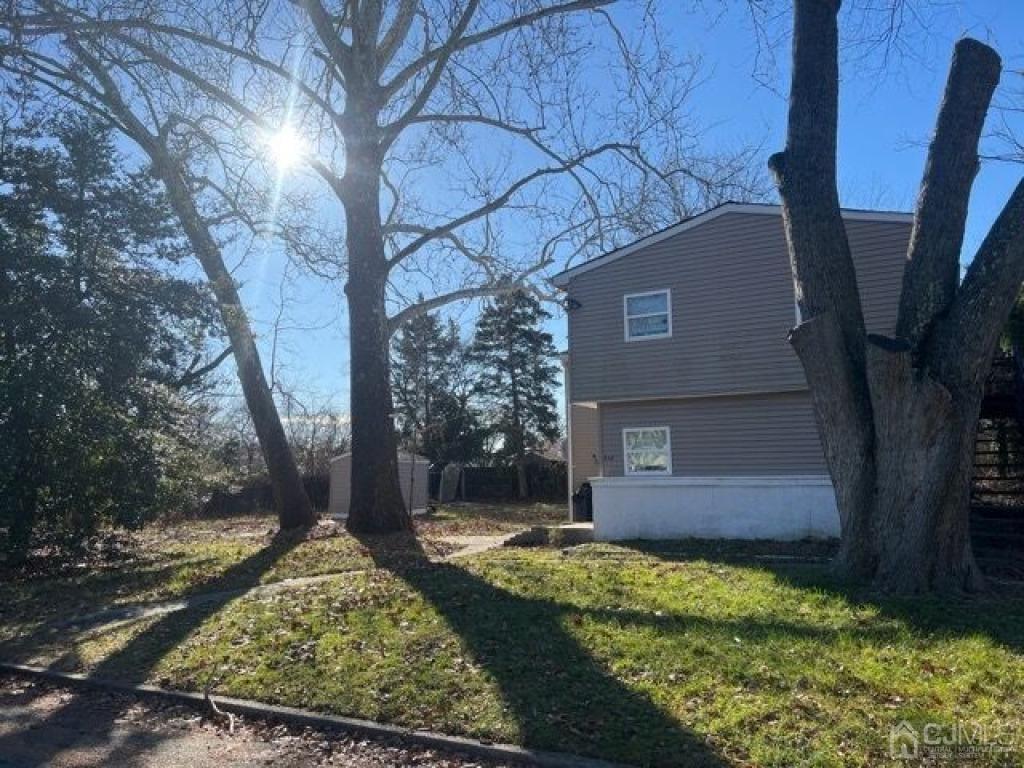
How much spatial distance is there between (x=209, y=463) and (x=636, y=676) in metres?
13.5

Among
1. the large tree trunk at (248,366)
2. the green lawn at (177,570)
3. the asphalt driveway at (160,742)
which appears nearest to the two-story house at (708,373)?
the green lawn at (177,570)

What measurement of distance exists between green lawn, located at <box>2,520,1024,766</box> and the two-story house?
5843mm

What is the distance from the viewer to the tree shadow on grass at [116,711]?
5.38 m

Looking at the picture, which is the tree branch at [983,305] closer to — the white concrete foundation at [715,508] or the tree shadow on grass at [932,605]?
the tree shadow on grass at [932,605]

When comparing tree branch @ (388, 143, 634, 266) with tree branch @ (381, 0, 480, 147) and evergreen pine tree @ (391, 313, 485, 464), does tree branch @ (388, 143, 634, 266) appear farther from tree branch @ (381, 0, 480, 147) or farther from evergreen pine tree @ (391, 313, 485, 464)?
evergreen pine tree @ (391, 313, 485, 464)

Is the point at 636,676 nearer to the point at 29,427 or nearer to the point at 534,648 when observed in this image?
the point at 534,648

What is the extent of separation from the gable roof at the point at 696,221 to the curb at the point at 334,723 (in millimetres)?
12840

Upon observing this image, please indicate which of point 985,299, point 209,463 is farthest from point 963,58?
point 209,463

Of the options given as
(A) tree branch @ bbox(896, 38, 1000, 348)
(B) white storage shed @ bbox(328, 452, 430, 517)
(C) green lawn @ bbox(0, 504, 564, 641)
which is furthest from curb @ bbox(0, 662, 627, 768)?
(B) white storage shed @ bbox(328, 452, 430, 517)

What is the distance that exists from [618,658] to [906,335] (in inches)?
173

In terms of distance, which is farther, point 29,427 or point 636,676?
point 29,427

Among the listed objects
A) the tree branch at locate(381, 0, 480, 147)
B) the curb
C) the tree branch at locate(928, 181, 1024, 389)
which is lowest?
the curb

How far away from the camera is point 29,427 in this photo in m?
11.7

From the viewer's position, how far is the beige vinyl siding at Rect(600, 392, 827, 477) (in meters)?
16.5
